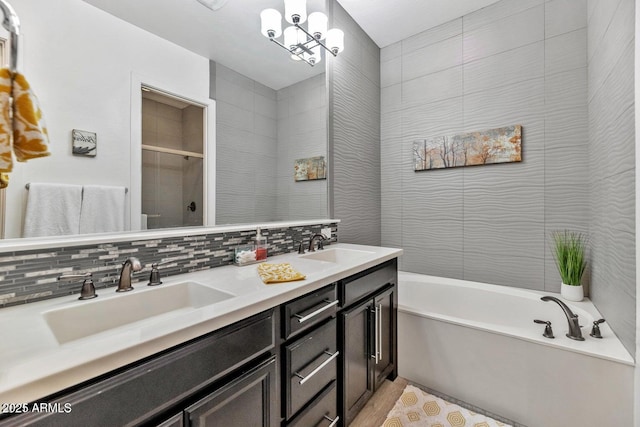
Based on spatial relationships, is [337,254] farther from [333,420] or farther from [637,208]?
[637,208]

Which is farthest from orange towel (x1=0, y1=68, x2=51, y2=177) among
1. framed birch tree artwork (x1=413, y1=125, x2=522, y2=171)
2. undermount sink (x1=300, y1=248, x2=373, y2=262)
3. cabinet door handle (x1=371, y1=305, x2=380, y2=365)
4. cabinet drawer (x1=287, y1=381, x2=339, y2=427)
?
framed birch tree artwork (x1=413, y1=125, x2=522, y2=171)

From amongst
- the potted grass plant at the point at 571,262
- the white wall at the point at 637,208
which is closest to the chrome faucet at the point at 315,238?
the white wall at the point at 637,208

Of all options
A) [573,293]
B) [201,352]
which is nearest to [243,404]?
[201,352]

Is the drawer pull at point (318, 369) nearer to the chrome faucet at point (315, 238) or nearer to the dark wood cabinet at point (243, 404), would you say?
the dark wood cabinet at point (243, 404)

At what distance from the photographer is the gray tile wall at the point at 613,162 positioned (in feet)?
4.01

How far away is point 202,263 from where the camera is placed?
125cm

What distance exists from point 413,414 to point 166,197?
5.68ft

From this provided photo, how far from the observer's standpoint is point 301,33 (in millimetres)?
1854

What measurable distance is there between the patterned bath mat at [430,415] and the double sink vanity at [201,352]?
233 mm

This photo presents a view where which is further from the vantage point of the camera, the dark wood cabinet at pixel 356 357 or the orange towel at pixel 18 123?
the dark wood cabinet at pixel 356 357

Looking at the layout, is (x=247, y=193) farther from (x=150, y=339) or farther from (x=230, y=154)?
(x=150, y=339)

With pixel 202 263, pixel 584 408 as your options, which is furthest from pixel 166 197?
pixel 584 408

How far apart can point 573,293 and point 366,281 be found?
1.52 m

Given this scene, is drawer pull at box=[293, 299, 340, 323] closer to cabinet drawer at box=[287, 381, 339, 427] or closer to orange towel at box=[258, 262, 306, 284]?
orange towel at box=[258, 262, 306, 284]
